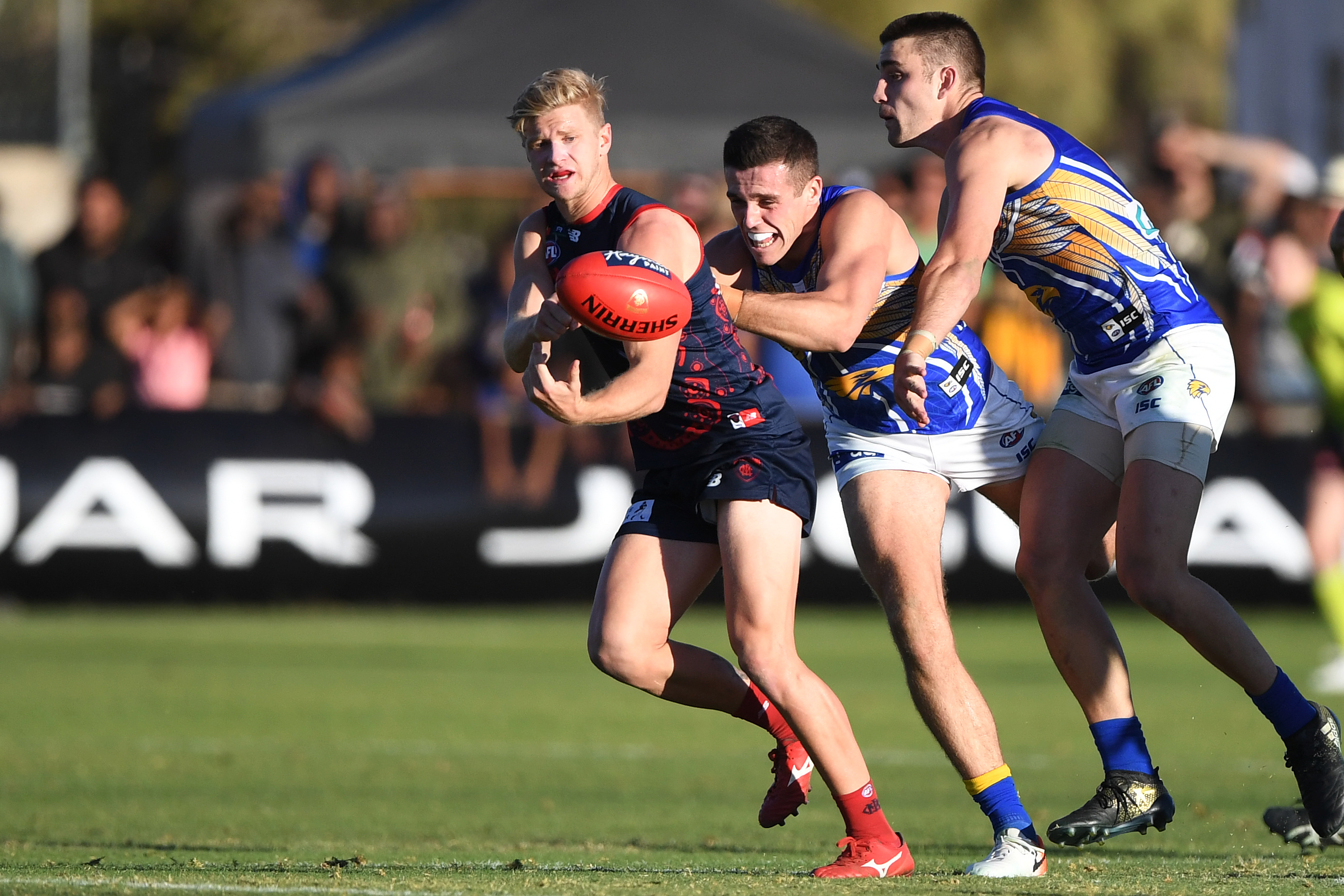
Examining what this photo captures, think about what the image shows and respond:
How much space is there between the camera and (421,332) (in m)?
15.8

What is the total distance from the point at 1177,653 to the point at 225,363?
9307 millimetres

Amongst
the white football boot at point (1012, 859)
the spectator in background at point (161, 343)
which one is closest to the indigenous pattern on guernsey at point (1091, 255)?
the white football boot at point (1012, 859)

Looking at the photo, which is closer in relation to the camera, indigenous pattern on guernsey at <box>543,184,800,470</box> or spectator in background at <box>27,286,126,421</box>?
indigenous pattern on guernsey at <box>543,184,800,470</box>

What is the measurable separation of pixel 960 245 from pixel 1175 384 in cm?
94

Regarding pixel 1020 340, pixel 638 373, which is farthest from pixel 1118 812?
pixel 1020 340

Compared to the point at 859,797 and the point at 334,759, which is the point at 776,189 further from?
the point at 334,759

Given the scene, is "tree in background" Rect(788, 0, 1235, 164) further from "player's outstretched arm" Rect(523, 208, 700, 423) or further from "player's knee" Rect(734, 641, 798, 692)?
"player's knee" Rect(734, 641, 798, 692)

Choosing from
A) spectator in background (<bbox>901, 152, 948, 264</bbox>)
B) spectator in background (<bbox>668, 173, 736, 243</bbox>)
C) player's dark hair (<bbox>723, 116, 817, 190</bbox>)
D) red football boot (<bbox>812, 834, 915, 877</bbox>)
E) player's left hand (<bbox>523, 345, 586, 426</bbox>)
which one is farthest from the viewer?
spectator in background (<bbox>668, 173, 736, 243</bbox>)

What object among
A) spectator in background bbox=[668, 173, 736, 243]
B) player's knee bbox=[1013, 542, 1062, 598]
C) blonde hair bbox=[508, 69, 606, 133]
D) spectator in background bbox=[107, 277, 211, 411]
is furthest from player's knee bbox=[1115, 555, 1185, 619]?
spectator in background bbox=[107, 277, 211, 411]

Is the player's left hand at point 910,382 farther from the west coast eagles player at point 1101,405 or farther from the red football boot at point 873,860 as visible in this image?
the red football boot at point 873,860

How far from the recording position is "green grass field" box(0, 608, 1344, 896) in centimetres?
595

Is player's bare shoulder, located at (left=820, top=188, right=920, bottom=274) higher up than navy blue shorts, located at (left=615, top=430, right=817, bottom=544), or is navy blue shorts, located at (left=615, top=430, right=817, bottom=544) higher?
player's bare shoulder, located at (left=820, top=188, right=920, bottom=274)

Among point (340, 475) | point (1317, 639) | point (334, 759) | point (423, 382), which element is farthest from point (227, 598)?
point (1317, 639)

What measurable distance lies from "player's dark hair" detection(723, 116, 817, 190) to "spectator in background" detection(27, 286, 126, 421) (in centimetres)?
919
